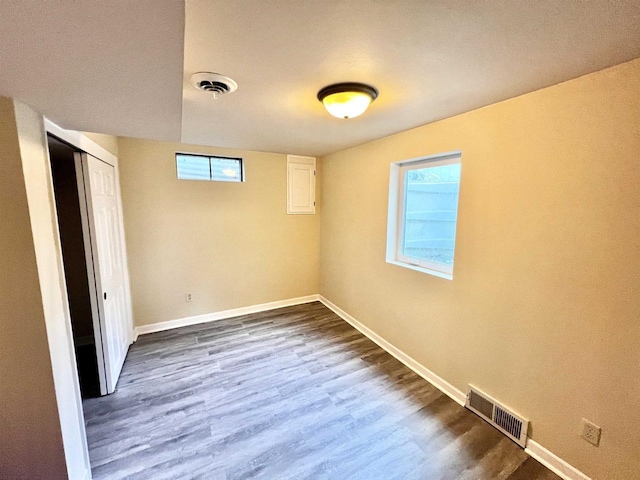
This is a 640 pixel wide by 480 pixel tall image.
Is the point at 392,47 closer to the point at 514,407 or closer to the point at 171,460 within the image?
the point at 514,407

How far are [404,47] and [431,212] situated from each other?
5.13 feet

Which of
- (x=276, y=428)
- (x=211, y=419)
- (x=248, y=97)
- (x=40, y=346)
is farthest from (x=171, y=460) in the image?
(x=248, y=97)

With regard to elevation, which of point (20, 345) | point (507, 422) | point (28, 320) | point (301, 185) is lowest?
point (507, 422)

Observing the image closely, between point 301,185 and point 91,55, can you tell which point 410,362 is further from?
point 91,55

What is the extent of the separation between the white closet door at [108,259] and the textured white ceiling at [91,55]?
734mm

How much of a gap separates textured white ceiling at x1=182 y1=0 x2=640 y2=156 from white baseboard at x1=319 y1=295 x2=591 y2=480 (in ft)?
7.21

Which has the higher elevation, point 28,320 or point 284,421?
point 28,320

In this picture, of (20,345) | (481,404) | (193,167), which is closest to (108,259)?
(20,345)

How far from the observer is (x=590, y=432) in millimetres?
1422

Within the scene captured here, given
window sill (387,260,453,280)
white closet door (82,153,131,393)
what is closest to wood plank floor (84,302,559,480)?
white closet door (82,153,131,393)

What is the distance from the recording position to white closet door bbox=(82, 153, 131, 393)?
197 centimetres

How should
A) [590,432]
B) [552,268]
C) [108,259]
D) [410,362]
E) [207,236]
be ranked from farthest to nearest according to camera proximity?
[207,236] → [410,362] → [108,259] → [552,268] → [590,432]

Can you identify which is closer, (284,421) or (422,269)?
(284,421)

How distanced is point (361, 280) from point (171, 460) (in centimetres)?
235
